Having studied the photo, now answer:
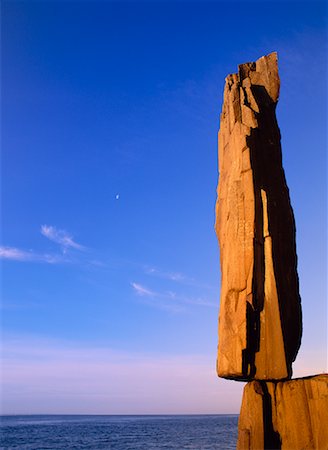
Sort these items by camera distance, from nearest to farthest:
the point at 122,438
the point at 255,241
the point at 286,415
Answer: the point at 286,415 < the point at 255,241 < the point at 122,438

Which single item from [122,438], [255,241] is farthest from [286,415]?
[122,438]

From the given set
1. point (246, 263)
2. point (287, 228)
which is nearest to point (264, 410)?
point (246, 263)

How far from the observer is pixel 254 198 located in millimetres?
14336

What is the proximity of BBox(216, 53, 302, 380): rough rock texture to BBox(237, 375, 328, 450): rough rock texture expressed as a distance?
1.83ft

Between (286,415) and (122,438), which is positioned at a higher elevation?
(286,415)

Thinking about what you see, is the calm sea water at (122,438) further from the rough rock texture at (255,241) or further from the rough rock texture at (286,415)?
the rough rock texture at (286,415)

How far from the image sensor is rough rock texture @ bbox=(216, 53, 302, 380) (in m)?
Result: 13.3

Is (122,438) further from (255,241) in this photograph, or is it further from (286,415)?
(255,241)

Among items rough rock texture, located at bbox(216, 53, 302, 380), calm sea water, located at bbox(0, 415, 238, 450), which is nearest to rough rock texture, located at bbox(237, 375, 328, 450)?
rough rock texture, located at bbox(216, 53, 302, 380)

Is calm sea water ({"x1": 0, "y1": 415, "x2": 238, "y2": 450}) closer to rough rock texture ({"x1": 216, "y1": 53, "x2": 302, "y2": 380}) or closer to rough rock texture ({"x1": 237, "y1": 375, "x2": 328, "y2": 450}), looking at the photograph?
rough rock texture ({"x1": 216, "y1": 53, "x2": 302, "y2": 380})

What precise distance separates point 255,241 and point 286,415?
15.3 feet

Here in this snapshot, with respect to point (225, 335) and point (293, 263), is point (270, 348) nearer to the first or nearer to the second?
point (225, 335)

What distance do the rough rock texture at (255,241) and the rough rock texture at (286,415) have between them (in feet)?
1.83

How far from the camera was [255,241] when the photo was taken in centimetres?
1398
